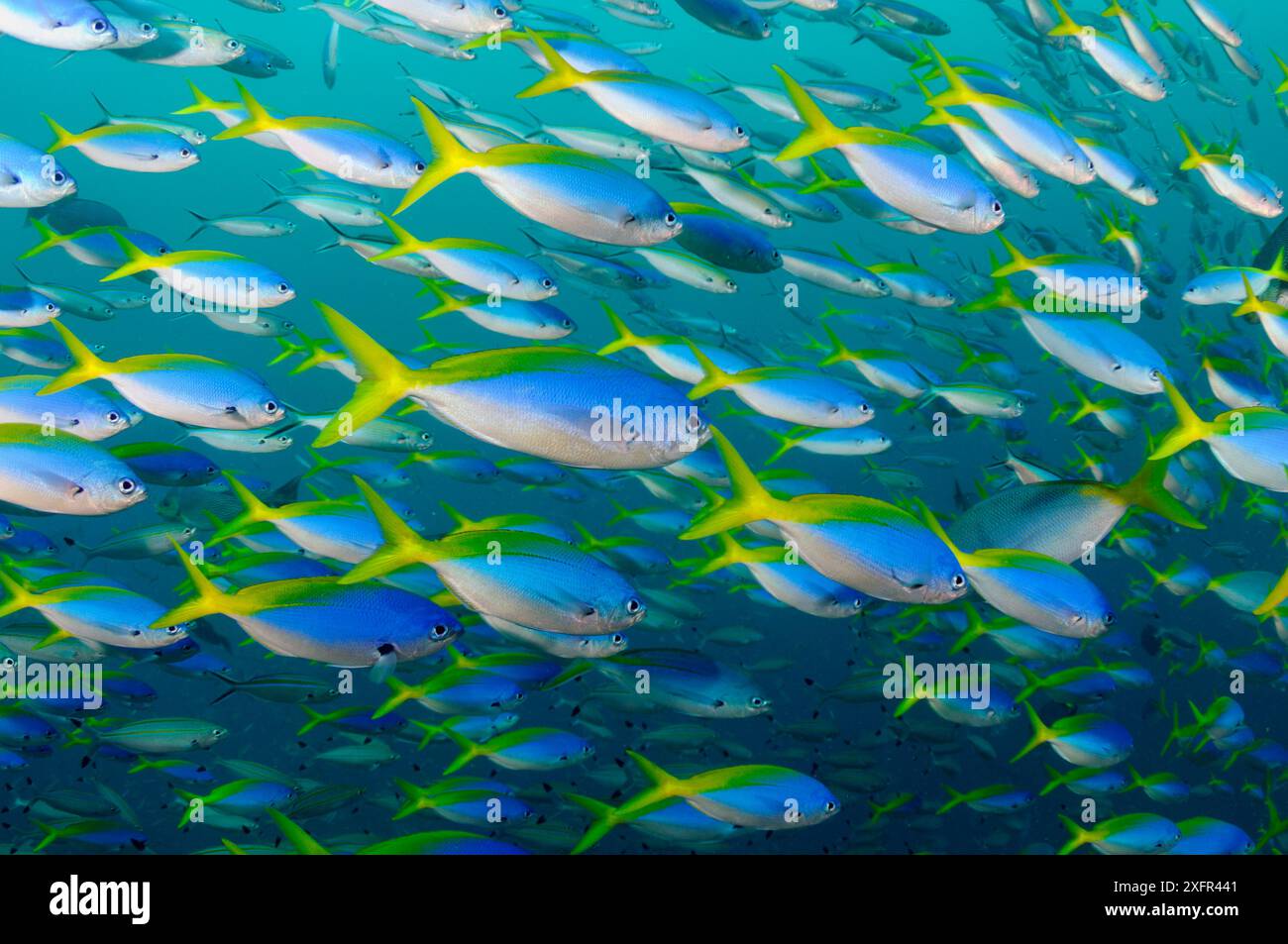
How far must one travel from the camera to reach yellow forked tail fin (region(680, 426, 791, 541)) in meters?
2.82

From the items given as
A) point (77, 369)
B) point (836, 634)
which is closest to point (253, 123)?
point (77, 369)

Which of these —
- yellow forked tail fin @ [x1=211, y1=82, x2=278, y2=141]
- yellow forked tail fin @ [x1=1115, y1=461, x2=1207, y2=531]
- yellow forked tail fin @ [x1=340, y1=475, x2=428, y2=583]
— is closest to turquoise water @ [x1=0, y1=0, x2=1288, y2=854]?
yellow forked tail fin @ [x1=1115, y1=461, x2=1207, y2=531]

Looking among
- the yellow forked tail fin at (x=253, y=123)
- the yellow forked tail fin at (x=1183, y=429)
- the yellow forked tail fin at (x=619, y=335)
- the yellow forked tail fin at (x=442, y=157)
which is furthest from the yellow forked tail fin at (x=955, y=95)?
the yellow forked tail fin at (x=253, y=123)

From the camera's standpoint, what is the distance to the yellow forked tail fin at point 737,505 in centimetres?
282

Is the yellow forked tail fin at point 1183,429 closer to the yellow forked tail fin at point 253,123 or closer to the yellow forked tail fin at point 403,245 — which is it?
the yellow forked tail fin at point 403,245

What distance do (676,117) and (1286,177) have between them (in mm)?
55708

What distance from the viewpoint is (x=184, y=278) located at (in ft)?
13.6

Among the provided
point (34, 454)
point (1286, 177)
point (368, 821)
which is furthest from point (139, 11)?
point (1286, 177)

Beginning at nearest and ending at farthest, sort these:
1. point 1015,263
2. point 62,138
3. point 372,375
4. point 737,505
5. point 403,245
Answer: point 372,375, point 737,505, point 403,245, point 1015,263, point 62,138

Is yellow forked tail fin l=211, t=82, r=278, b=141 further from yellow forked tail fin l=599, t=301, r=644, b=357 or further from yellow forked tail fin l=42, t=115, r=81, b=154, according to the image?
yellow forked tail fin l=599, t=301, r=644, b=357

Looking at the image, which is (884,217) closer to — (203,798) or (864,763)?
(864,763)

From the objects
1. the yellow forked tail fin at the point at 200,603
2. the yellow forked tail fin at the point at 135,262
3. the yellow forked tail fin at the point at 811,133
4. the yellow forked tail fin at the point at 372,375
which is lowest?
the yellow forked tail fin at the point at 200,603

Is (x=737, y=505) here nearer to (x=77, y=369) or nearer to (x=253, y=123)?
(x=77, y=369)

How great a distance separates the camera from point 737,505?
114 inches
